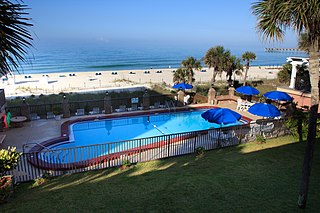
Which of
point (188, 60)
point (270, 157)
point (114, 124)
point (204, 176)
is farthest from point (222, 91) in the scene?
point (204, 176)

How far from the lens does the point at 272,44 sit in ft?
20.1

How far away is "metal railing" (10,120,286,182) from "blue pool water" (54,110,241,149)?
2.26m

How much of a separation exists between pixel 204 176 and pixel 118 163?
12.4 feet

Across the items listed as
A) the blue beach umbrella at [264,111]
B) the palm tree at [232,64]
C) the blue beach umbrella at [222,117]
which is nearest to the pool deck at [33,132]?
the blue beach umbrella at [222,117]

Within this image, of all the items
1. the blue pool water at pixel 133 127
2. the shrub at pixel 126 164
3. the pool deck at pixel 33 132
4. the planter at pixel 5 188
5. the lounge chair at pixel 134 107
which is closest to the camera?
the planter at pixel 5 188

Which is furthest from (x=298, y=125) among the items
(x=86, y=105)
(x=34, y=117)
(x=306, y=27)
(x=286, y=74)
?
(x=286, y=74)

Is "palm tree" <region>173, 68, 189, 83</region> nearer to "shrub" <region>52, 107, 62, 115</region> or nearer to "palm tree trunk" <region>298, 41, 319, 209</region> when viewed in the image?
"shrub" <region>52, 107, 62, 115</region>

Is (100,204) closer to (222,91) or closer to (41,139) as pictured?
(41,139)

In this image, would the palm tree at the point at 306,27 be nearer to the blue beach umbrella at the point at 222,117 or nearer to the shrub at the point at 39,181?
the blue beach umbrella at the point at 222,117

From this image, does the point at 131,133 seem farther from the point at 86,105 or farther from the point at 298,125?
the point at 298,125

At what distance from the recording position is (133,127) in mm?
17219

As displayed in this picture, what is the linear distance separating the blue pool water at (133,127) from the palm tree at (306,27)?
10762mm

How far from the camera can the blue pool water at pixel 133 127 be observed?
50.4 feet

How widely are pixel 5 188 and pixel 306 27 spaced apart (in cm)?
872
